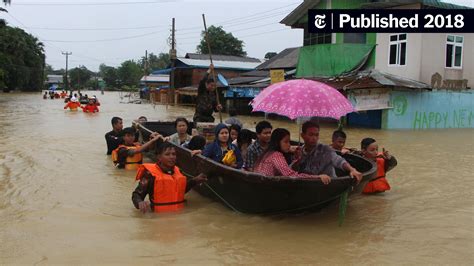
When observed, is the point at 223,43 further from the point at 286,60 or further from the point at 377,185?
the point at 377,185

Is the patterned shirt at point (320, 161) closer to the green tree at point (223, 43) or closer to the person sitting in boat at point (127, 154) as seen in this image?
the person sitting in boat at point (127, 154)

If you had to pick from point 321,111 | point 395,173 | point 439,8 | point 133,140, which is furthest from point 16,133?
point 439,8

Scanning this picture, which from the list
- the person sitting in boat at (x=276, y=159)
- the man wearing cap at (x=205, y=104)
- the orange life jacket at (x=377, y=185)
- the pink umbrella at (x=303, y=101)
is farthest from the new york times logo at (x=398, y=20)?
the person sitting in boat at (x=276, y=159)

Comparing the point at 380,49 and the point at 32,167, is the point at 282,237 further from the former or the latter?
the point at 380,49

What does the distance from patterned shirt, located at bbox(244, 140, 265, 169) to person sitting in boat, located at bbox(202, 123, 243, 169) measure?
Result: 185 millimetres

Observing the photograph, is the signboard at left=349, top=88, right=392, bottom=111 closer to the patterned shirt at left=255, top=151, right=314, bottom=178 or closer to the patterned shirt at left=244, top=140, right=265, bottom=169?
the patterned shirt at left=244, top=140, right=265, bottom=169

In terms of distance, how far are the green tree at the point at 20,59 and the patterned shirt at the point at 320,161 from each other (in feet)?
164

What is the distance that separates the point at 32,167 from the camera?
8.88 m

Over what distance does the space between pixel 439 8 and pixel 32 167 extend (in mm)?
14401

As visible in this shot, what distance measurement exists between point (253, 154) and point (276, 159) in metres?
0.60

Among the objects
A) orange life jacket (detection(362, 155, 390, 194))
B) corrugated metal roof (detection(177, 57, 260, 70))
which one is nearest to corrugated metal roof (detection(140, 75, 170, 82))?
corrugated metal roof (detection(177, 57, 260, 70))

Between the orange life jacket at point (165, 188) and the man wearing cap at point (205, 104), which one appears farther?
the man wearing cap at point (205, 104)

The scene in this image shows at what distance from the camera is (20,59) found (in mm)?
56750

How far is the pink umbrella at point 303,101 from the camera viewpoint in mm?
4766
